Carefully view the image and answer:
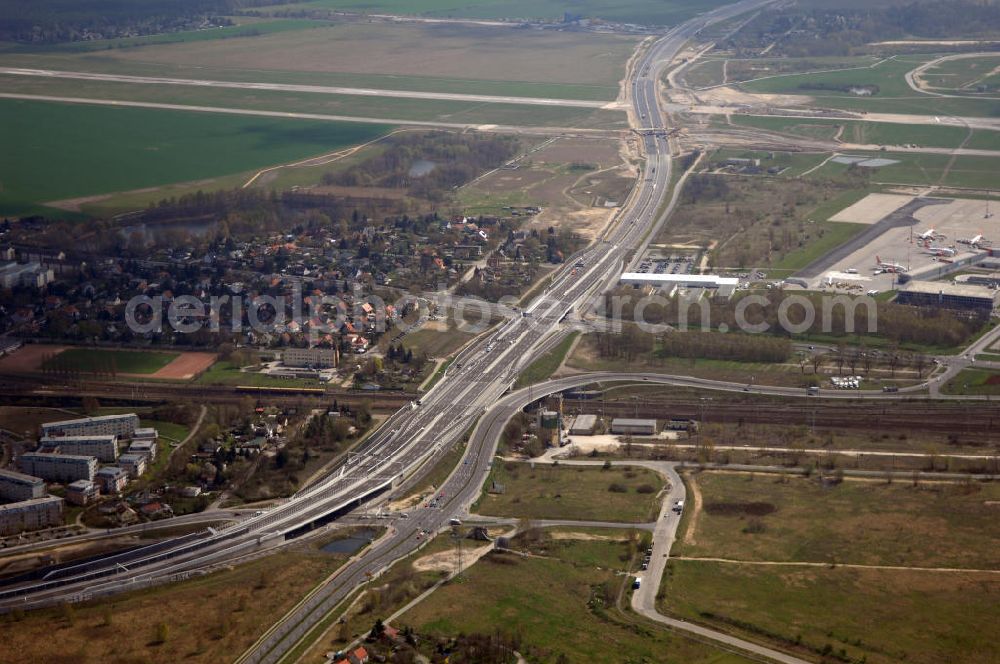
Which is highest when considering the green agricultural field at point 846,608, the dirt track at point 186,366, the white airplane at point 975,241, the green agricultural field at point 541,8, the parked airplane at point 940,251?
the green agricultural field at point 541,8

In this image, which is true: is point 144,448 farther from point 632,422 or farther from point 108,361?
point 632,422

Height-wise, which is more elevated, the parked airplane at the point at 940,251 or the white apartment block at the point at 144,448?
the parked airplane at the point at 940,251

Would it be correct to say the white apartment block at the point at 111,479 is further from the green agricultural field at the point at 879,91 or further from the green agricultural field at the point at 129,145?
the green agricultural field at the point at 879,91

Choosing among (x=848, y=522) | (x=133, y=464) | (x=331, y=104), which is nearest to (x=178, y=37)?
(x=331, y=104)

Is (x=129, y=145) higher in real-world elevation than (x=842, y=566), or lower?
higher

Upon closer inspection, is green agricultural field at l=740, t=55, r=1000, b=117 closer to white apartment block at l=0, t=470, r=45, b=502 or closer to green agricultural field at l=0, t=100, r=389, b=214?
green agricultural field at l=0, t=100, r=389, b=214

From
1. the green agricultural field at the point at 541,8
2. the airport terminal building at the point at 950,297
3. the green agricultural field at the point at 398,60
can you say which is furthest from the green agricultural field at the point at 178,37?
the airport terminal building at the point at 950,297
